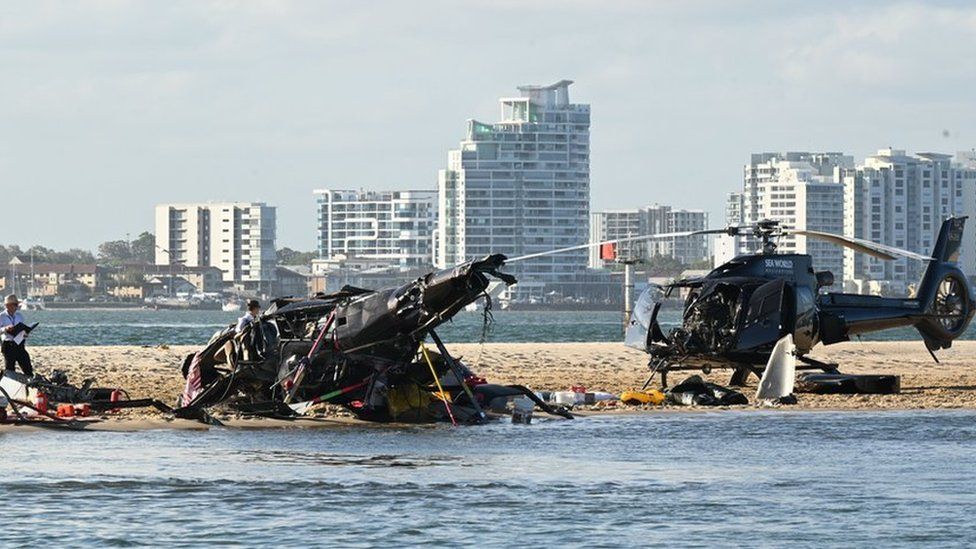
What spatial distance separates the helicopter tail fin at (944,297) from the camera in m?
34.6

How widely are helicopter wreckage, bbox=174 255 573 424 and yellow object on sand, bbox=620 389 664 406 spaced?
447 cm

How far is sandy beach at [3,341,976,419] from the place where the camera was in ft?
104

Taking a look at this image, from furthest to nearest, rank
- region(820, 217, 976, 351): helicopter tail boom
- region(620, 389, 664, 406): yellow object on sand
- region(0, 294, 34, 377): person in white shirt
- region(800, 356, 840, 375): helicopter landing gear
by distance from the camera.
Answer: region(820, 217, 976, 351): helicopter tail boom → region(800, 356, 840, 375): helicopter landing gear → region(620, 389, 664, 406): yellow object on sand → region(0, 294, 34, 377): person in white shirt

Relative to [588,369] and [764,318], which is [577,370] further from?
[764,318]

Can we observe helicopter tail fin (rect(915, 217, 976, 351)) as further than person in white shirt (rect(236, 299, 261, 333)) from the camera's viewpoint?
Yes

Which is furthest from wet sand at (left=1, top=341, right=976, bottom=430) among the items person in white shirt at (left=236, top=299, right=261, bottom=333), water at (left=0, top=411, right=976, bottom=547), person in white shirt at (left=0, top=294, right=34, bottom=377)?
water at (left=0, top=411, right=976, bottom=547)

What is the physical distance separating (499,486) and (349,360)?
225 inches

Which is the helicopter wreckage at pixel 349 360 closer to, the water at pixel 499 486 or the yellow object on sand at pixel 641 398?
the water at pixel 499 486

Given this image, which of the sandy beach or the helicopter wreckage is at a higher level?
the helicopter wreckage

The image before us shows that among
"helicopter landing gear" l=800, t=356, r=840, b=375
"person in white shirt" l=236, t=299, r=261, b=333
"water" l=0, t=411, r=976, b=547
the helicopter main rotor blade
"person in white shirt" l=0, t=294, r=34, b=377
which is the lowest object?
"water" l=0, t=411, r=976, b=547

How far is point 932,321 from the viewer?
3459 centimetres

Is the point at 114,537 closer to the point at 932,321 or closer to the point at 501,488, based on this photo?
the point at 501,488

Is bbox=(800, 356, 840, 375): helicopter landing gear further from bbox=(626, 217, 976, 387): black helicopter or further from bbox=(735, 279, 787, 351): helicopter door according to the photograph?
bbox=(735, 279, 787, 351): helicopter door

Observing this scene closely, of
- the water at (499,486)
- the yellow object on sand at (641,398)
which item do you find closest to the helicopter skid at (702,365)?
the yellow object on sand at (641,398)
